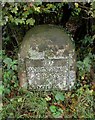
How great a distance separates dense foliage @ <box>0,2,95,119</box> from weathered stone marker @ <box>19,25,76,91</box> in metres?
0.10

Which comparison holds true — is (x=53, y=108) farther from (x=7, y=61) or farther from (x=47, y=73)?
(x=7, y=61)

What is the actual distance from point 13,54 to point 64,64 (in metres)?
0.85

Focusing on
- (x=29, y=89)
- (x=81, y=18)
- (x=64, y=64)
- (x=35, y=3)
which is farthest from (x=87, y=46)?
(x=35, y=3)

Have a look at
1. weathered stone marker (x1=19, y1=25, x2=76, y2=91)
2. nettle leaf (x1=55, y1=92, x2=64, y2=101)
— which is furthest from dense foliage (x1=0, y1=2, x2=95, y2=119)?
weathered stone marker (x1=19, y1=25, x2=76, y2=91)

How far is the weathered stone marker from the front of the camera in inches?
132

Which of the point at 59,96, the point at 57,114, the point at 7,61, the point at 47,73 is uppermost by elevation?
the point at 7,61

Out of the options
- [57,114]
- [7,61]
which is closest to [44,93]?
[57,114]

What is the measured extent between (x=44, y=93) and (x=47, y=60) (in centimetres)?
38

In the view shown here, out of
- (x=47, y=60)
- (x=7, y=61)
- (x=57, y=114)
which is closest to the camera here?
(x=57, y=114)

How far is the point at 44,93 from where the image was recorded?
3.49 metres

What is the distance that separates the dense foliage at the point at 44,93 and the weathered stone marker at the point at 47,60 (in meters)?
0.10

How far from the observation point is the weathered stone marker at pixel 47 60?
3365mm

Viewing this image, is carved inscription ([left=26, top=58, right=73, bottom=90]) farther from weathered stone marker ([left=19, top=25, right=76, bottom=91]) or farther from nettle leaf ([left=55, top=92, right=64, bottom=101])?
nettle leaf ([left=55, top=92, right=64, bottom=101])

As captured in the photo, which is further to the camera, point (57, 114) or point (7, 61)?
point (7, 61)
